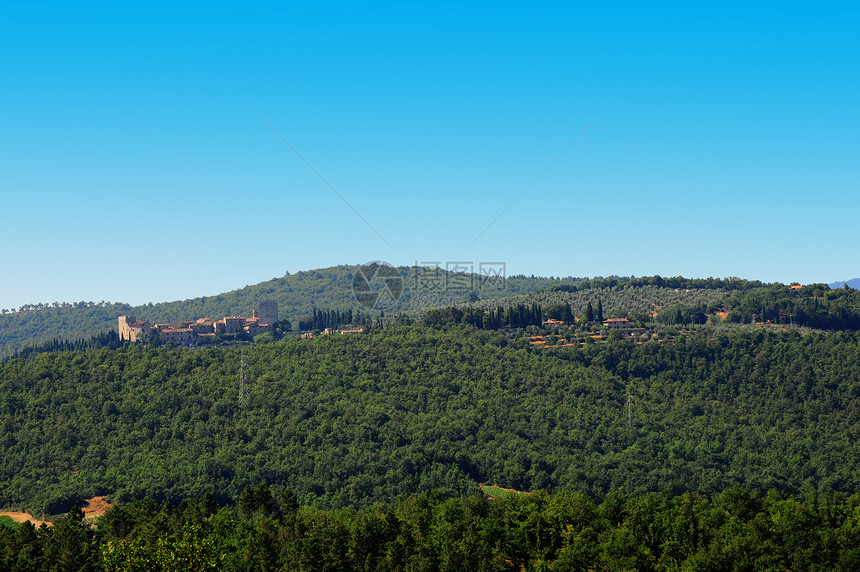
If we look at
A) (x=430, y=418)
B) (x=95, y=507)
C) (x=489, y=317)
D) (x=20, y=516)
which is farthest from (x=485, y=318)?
(x=20, y=516)

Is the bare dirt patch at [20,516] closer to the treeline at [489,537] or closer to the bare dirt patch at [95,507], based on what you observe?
the bare dirt patch at [95,507]

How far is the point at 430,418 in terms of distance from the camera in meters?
125

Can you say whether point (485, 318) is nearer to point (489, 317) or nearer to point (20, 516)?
point (489, 317)

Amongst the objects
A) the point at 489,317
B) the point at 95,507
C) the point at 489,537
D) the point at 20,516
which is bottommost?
the point at 20,516

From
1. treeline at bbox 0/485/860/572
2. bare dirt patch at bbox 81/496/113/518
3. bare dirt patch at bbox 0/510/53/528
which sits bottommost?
bare dirt patch at bbox 0/510/53/528

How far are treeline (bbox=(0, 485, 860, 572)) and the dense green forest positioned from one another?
100 ft

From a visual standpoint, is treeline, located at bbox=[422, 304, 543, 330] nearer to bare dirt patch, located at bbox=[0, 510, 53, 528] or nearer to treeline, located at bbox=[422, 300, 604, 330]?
treeline, located at bbox=[422, 300, 604, 330]

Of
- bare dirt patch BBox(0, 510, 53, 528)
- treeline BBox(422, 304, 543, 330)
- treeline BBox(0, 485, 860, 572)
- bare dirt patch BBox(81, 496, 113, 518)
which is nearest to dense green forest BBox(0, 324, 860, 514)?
bare dirt patch BBox(0, 510, 53, 528)

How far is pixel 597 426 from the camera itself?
12800 centimetres

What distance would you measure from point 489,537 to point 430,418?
57272 mm

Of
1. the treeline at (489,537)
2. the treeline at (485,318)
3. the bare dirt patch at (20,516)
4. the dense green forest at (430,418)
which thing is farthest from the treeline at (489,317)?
the treeline at (489,537)

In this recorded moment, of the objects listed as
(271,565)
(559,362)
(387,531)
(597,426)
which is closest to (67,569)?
(271,565)

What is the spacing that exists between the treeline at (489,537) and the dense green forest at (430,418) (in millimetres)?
30560

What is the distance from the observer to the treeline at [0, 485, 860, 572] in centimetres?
6097
